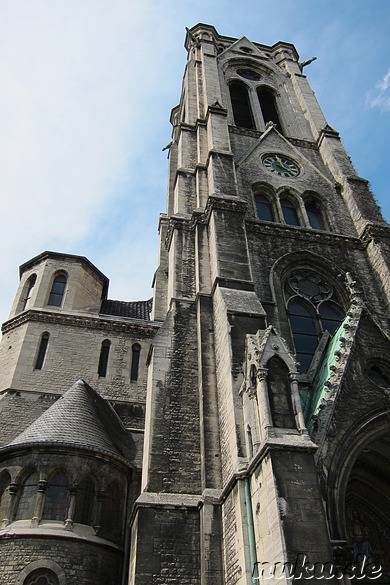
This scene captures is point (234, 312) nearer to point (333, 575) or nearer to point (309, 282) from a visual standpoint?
point (309, 282)

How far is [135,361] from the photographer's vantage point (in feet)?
59.3

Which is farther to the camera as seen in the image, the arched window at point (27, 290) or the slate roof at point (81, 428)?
the arched window at point (27, 290)

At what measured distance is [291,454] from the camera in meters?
8.60

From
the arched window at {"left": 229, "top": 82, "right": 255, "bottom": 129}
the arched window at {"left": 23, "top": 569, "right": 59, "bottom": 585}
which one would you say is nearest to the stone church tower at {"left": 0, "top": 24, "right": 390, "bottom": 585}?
the arched window at {"left": 23, "top": 569, "right": 59, "bottom": 585}

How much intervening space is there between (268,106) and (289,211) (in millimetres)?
10864

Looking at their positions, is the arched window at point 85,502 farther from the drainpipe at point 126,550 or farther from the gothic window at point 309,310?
the gothic window at point 309,310

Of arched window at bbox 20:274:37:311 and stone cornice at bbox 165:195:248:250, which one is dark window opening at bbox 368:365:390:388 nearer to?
stone cornice at bbox 165:195:248:250

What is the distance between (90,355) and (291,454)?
10.5 metres

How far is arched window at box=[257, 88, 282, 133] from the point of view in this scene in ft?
87.4

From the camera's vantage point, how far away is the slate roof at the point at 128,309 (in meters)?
21.0

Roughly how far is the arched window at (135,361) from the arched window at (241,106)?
13.3 metres

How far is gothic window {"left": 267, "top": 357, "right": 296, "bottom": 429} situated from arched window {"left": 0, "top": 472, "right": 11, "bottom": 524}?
6.60m

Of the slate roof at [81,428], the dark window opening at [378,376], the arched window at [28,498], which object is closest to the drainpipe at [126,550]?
the slate roof at [81,428]

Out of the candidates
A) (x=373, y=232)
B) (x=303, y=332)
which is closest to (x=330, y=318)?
(x=303, y=332)
